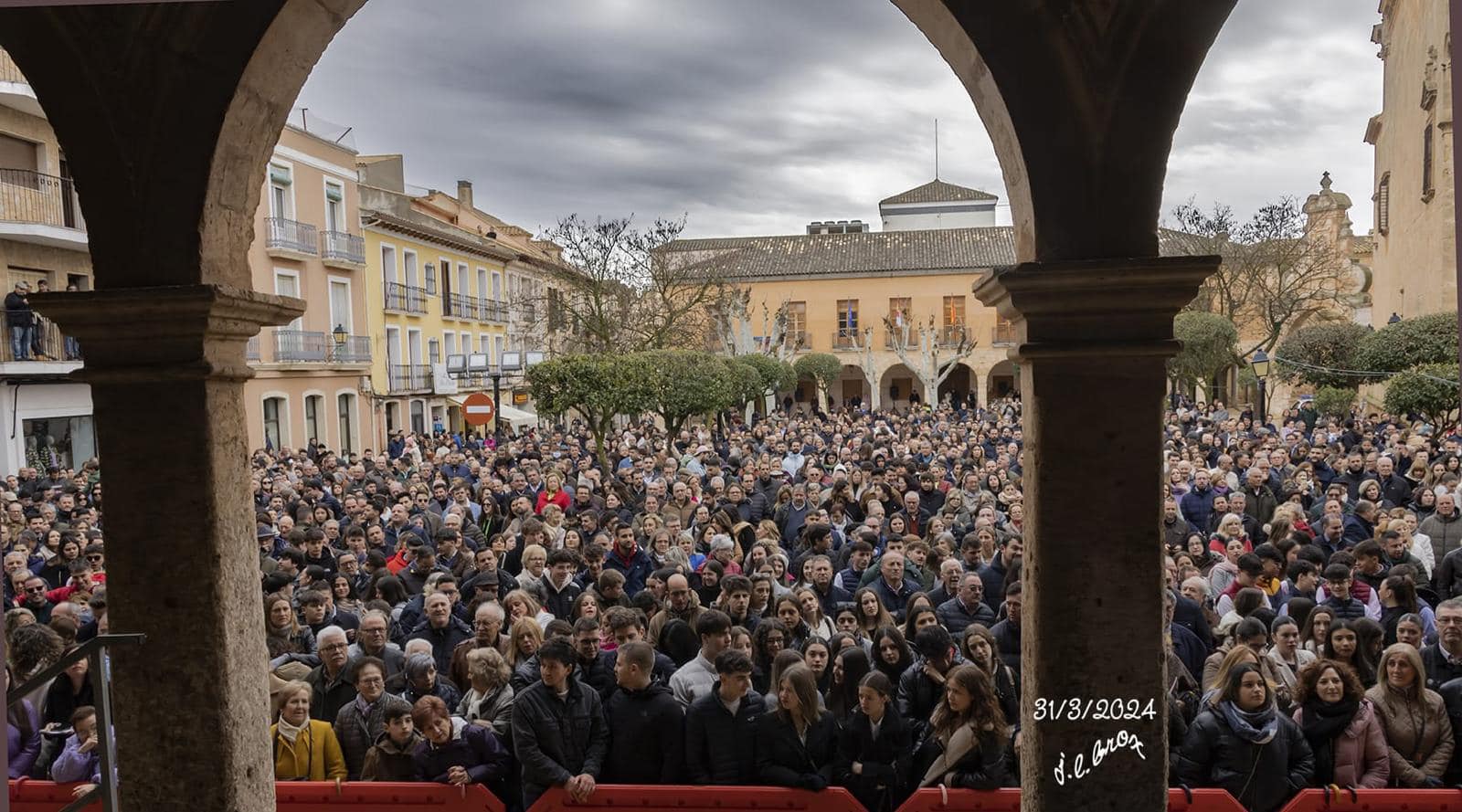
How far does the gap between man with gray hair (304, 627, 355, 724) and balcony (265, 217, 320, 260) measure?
21.2 m

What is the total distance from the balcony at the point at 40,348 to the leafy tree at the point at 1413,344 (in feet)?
75.8

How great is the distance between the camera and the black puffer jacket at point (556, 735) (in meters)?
3.99

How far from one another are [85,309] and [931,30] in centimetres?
276

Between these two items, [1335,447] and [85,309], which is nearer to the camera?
[85,309]

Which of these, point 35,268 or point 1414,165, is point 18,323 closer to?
point 35,268

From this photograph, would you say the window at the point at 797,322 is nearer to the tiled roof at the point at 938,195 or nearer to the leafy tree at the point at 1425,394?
the tiled roof at the point at 938,195

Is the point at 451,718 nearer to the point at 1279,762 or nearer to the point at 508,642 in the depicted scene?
the point at 508,642

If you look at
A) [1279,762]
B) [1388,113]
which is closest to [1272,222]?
[1388,113]

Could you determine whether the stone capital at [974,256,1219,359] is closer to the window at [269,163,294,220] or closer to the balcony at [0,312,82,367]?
the balcony at [0,312,82,367]

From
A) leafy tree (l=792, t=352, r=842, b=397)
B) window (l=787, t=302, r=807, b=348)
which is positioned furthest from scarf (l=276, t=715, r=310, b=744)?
window (l=787, t=302, r=807, b=348)

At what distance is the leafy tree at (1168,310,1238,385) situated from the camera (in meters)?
25.0

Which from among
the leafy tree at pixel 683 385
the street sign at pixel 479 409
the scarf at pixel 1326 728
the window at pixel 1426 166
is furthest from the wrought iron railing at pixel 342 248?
the scarf at pixel 1326 728

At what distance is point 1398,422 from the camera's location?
1691cm
